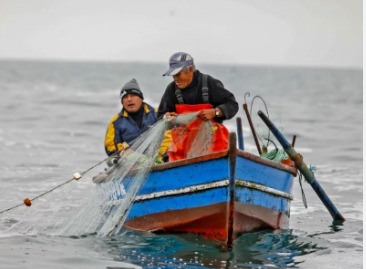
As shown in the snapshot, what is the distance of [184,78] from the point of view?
380 inches

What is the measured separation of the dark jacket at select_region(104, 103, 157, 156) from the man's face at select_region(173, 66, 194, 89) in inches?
39.3

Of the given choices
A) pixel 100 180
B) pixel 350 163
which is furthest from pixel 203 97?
pixel 350 163

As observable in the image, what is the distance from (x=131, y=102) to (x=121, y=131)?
14.6 inches

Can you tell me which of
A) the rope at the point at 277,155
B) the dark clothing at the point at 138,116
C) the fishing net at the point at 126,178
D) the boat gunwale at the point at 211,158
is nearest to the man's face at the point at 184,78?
the fishing net at the point at 126,178

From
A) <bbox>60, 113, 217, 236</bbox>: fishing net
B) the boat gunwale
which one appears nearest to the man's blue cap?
<bbox>60, 113, 217, 236</bbox>: fishing net

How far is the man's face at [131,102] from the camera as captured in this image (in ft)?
34.6

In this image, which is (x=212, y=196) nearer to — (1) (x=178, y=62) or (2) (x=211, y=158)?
(2) (x=211, y=158)

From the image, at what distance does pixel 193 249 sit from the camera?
953 cm

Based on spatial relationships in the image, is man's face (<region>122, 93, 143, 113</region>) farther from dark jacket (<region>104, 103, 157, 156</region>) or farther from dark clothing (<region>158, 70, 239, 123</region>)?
dark clothing (<region>158, 70, 239, 123</region>)

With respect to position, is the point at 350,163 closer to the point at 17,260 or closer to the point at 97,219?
the point at 97,219

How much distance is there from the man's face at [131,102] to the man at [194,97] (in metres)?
0.70

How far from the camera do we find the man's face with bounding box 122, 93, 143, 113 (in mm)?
10555

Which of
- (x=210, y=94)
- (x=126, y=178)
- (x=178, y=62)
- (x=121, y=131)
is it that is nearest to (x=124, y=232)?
(x=126, y=178)

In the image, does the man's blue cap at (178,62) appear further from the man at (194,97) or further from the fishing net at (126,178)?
the fishing net at (126,178)
